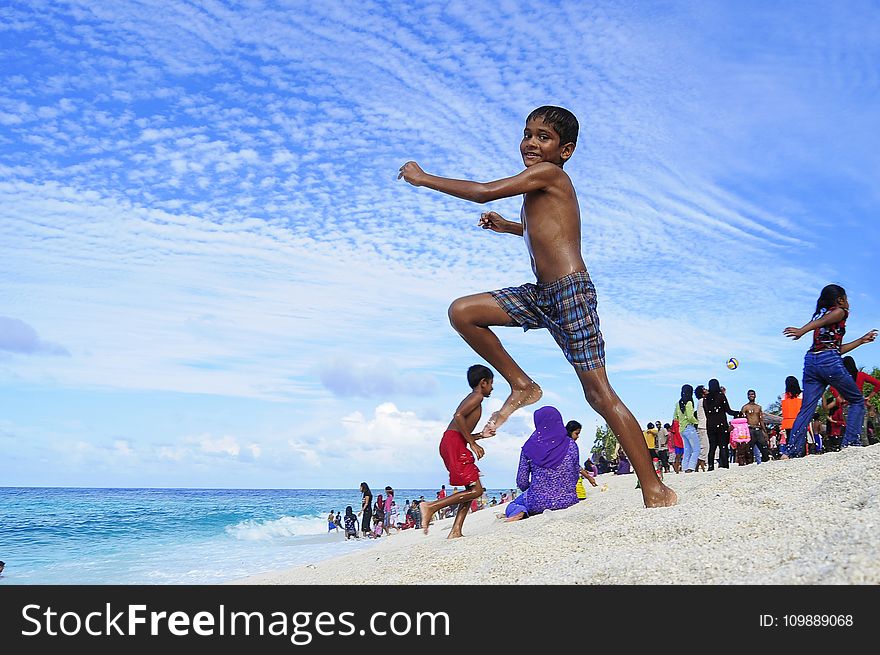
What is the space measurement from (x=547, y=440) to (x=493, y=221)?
11.5ft

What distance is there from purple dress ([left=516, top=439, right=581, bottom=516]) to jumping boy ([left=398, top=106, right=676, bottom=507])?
3.26 meters

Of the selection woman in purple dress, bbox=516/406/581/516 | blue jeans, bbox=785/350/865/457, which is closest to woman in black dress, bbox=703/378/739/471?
blue jeans, bbox=785/350/865/457

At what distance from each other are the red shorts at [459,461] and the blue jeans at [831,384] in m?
3.35

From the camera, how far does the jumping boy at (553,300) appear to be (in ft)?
15.0

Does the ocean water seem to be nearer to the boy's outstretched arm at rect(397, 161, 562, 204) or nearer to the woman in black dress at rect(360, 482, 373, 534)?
the woman in black dress at rect(360, 482, 373, 534)

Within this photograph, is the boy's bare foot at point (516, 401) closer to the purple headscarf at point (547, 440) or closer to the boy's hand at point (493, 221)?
the boy's hand at point (493, 221)

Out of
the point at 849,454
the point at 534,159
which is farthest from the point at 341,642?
the point at 849,454

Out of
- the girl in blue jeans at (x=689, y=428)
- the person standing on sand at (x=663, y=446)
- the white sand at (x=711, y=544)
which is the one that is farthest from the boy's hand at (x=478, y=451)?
the person standing on sand at (x=663, y=446)

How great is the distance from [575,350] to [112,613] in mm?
3035

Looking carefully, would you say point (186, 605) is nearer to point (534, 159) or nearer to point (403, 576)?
point (403, 576)

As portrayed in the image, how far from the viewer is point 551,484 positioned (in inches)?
312

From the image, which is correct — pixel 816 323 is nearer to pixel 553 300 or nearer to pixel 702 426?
pixel 553 300

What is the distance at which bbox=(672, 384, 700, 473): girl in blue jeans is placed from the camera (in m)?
11.7

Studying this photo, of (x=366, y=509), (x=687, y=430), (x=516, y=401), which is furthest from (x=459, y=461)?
(x=366, y=509)
